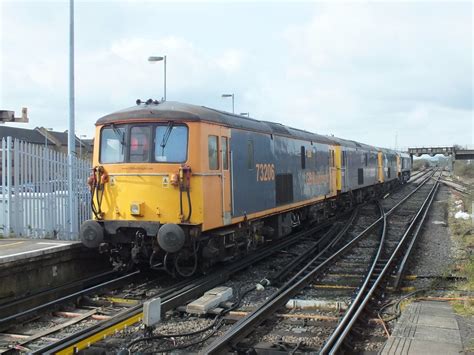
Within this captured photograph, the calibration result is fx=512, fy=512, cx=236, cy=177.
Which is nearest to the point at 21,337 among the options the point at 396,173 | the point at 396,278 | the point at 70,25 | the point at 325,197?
the point at 396,278

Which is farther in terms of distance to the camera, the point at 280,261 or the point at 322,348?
the point at 280,261

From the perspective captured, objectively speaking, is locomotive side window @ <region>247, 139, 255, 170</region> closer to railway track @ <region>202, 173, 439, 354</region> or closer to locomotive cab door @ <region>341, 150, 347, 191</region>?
railway track @ <region>202, 173, 439, 354</region>

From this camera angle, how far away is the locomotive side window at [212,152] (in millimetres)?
9219

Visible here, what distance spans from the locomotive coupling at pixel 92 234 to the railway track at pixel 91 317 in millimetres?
848

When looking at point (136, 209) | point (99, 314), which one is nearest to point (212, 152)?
point (136, 209)

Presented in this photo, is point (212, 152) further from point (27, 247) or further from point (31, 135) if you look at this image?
point (31, 135)

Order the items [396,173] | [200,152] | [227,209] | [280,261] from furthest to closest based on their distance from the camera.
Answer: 1. [396,173]
2. [280,261]
3. [227,209]
4. [200,152]

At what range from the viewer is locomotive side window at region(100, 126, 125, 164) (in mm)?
9359

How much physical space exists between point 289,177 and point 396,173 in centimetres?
2942

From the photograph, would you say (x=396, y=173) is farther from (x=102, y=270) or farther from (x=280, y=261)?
(x=102, y=270)

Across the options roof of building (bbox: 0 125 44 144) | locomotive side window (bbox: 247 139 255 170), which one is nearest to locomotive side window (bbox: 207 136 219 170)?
locomotive side window (bbox: 247 139 255 170)

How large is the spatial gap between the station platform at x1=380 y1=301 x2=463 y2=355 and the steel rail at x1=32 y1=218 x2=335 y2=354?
3.28 m

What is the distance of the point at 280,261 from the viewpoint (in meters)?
11.8

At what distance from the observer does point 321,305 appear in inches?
310
